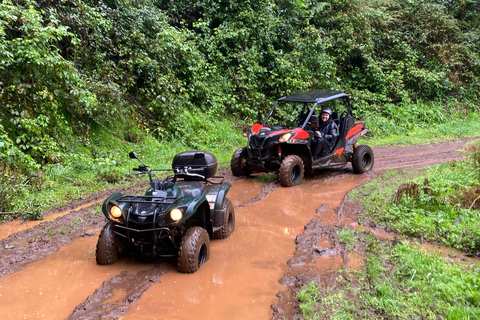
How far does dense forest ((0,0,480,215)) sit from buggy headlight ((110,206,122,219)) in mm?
2954

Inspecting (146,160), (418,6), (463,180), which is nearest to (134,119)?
(146,160)

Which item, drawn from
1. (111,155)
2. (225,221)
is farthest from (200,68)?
(225,221)

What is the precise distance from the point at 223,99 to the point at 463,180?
8.00m

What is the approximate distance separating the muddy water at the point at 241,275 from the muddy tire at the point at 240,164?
1637 mm

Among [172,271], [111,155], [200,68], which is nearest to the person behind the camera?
[172,271]

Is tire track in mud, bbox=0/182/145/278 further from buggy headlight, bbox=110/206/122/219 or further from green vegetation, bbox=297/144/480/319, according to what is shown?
green vegetation, bbox=297/144/480/319

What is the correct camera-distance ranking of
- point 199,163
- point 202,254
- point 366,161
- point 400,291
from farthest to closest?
→ point 366,161 → point 199,163 → point 202,254 → point 400,291

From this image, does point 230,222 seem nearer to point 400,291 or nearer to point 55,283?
point 55,283

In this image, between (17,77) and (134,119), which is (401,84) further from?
(17,77)

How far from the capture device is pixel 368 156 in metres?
9.51

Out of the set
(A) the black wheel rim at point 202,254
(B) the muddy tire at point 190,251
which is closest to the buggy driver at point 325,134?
(A) the black wheel rim at point 202,254

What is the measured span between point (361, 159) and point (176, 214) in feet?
20.3

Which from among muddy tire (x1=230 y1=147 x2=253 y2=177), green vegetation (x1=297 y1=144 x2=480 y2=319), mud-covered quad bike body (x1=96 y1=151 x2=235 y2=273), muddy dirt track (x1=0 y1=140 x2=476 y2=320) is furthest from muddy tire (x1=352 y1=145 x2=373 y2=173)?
mud-covered quad bike body (x1=96 y1=151 x2=235 y2=273)

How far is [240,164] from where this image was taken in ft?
28.0
